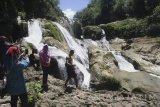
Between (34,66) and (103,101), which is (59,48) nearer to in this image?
(34,66)

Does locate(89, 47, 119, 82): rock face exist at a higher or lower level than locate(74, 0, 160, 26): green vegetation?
lower

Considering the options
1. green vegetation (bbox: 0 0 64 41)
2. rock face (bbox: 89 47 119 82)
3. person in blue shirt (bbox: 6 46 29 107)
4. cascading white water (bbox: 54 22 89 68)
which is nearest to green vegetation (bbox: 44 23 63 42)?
cascading white water (bbox: 54 22 89 68)

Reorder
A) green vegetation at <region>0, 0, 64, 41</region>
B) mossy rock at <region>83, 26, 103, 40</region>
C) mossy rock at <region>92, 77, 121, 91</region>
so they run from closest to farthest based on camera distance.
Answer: mossy rock at <region>92, 77, 121, 91</region>
green vegetation at <region>0, 0, 64, 41</region>
mossy rock at <region>83, 26, 103, 40</region>

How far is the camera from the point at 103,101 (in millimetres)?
14492

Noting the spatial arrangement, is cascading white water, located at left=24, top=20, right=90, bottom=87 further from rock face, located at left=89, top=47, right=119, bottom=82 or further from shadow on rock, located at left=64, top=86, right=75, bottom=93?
shadow on rock, located at left=64, top=86, right=75, bottom=93

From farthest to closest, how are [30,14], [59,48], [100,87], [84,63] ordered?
[30,14] < [84,63] < [59,48] < [100,87]

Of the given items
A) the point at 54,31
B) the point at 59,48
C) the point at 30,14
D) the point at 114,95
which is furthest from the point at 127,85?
the point at 30,14

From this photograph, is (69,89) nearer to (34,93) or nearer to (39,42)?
(34,93)

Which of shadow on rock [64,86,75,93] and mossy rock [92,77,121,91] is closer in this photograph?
shadow on rock [64,86,75,93]

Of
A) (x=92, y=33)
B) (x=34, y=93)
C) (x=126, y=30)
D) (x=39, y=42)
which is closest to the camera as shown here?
(x=34, y=93)

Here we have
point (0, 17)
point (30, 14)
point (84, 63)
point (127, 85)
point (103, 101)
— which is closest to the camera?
point (103, 101)

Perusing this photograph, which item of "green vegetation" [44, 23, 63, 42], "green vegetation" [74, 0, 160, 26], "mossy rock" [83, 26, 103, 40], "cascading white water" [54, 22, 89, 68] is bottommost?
"cascading white water" [54, 22, 89, 68]

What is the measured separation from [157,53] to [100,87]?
52.0 ft

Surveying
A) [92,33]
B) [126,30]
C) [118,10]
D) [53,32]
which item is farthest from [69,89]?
[118,10]
